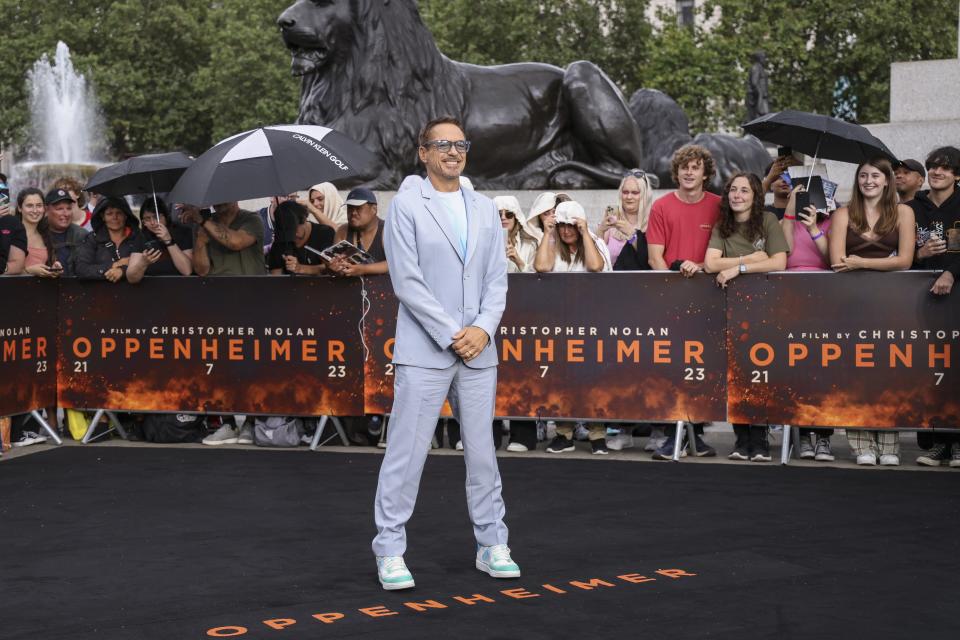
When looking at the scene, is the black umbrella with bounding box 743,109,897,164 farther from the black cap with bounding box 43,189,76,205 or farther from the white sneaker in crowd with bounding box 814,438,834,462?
the black cap with bounding box 43,189,76,205

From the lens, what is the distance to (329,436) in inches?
408

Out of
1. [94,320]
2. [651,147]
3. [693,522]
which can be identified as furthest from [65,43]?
[693,522]

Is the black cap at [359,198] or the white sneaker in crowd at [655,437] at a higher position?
the black cap at [359,198]

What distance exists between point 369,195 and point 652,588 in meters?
4.83

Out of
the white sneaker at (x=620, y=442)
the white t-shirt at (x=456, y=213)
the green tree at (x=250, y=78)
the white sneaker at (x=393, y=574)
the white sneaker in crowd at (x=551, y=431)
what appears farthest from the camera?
the green tree at (x=250, y=78)

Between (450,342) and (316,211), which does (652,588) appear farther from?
(316,211)

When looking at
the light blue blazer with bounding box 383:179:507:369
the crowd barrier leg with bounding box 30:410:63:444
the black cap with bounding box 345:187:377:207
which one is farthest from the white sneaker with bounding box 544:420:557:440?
the light blue blazer with bounding box 383:179:507:369

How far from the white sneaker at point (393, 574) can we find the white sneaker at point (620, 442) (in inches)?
164

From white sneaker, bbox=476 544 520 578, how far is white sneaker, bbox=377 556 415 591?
370mm

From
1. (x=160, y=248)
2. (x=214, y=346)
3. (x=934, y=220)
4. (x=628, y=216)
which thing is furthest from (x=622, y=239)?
(x=160, y=248)

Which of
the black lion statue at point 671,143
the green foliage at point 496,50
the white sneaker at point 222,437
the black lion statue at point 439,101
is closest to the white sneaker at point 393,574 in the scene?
the white sneaker at point 222,437

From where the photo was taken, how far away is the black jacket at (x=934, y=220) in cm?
927

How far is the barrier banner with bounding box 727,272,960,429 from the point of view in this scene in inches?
359

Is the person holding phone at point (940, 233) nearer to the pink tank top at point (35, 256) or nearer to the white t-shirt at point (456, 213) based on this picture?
the white t-shirt at point (456, 213)
